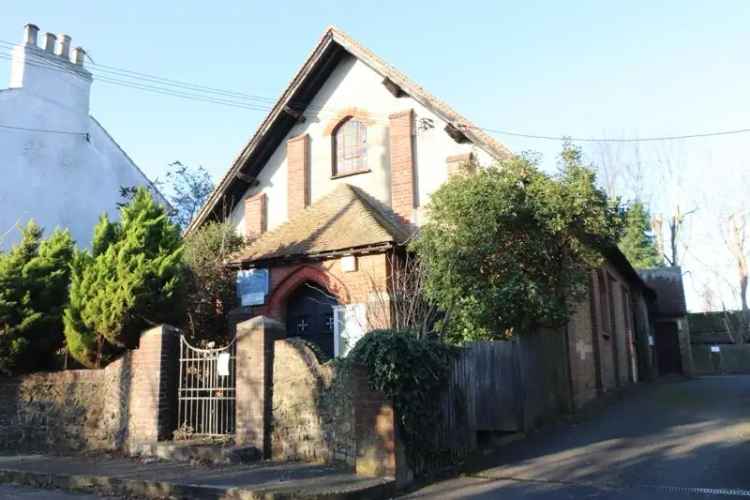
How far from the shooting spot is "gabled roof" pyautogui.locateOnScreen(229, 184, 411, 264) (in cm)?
1482

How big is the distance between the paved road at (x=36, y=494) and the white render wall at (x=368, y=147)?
10.1 metres

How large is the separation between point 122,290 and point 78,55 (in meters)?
15.9

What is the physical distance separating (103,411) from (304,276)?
5656 millimetres

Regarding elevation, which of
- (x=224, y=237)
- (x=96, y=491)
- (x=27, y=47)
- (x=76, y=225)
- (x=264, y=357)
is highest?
(x=27, y=47)

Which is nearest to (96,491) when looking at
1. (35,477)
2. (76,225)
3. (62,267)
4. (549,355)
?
(35,477)

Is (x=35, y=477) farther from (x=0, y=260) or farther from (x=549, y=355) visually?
(x=549, y=355)

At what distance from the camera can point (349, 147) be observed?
18.2m

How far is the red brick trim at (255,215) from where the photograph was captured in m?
18.8

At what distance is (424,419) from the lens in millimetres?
8906

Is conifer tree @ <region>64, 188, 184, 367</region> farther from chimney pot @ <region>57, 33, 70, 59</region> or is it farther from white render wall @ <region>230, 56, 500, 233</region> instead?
chimney pot @ <region>57, 33, 70, 59</region>

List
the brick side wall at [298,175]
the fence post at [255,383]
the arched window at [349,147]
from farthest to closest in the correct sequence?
the brick side wall at [298,175] < the arched window at [349,147] < the fence post at [255,383]

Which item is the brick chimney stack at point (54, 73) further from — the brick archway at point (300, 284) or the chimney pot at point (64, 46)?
the brick archway at point (300, 284)

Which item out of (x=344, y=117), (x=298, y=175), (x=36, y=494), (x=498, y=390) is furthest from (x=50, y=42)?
(x=498, y=390)

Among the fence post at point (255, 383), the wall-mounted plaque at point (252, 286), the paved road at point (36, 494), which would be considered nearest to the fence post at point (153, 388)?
the fence post at point (255, 383)
